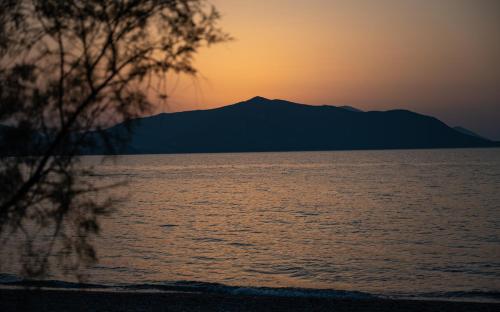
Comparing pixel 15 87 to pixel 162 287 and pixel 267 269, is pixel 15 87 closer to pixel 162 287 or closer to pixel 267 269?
pixel 162 287

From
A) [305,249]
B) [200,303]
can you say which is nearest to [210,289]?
[200,303]

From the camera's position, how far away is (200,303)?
1440 cm

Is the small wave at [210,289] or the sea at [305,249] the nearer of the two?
the small wave at [210,289]

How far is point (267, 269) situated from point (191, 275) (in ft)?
10.6

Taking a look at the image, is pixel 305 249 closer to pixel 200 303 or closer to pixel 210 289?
pixel 210 289

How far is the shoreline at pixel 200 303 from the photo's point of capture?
537 inches

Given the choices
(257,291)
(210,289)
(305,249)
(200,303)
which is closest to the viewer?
(200,303)

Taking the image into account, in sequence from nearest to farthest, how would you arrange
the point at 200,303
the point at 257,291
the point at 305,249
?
the point at 200,303
the point at 257,291
the point at 305,249

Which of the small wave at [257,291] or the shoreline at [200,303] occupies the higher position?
the shoreline at [200,303]

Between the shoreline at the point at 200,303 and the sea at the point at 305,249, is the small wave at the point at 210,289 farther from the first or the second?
the shoreline at the point at 200,303

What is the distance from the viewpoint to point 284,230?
3362 centimetres

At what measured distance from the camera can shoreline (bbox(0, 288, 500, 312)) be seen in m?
13.6

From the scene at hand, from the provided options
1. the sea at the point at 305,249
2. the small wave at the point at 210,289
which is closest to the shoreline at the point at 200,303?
the small wave at the point at 210,289

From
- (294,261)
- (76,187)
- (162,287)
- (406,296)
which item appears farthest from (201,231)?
(76,187)
